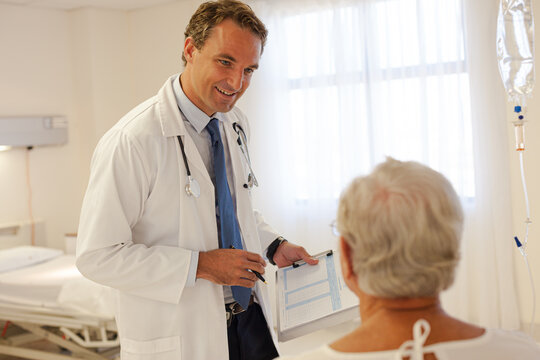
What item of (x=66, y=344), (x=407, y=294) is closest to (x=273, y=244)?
(x=407, y=294)

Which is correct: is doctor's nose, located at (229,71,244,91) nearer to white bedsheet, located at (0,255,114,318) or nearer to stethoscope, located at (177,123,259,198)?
stethoscope, located at (177,123,259,198)

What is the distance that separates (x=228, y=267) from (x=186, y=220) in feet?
0.63

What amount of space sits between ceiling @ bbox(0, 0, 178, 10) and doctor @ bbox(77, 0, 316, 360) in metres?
3.30

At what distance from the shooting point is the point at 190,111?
177 centimetres

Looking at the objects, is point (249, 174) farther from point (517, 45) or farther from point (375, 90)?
point (375, 90)

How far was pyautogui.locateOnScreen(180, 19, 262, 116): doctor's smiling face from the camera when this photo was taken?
67.4 inches

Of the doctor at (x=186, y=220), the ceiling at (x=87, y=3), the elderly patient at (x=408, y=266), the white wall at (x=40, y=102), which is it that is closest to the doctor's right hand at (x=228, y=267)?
the doctor at (x=186, y=220)

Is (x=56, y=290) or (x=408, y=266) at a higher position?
(x=408, y=266)

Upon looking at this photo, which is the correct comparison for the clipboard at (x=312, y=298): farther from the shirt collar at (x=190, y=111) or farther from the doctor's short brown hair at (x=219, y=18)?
the doctor's short brown hair at (x=219, y=18)

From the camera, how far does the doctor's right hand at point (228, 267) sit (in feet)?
5.18

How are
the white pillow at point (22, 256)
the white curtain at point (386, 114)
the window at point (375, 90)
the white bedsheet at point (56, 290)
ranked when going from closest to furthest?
1. the white bedsheet at point (56, 290)
2. the white curtain at point (386, 114)
3. the window at point (375, 90)
4. the white pillow at point (22, 256)

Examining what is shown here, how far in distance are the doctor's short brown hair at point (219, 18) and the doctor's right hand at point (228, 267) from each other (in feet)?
2.10

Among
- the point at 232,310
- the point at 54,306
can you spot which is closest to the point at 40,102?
the point at 54,306

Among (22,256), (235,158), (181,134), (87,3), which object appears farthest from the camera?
(87,3)
